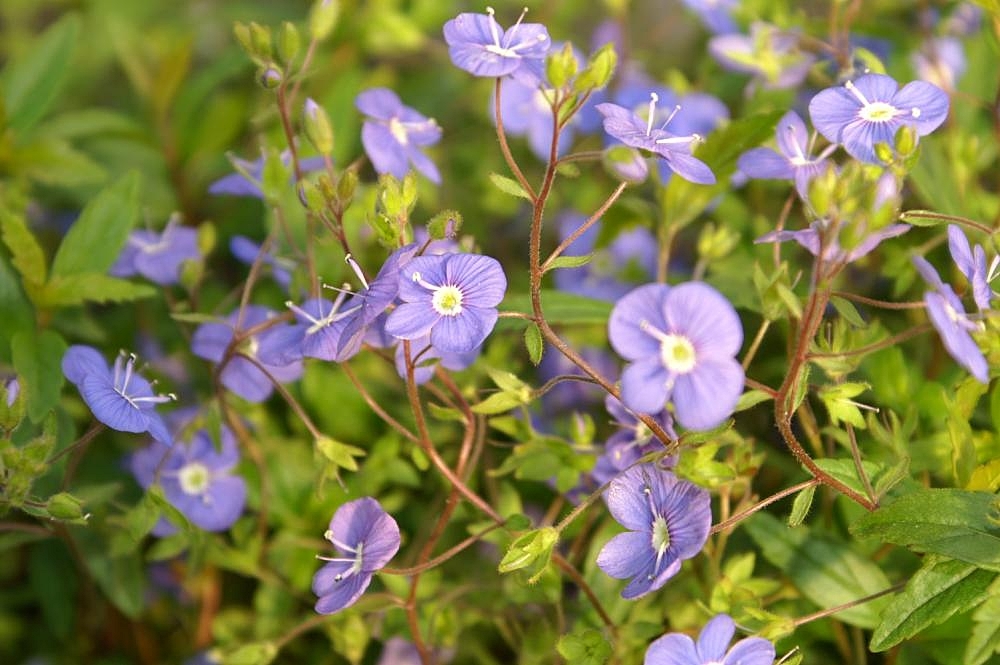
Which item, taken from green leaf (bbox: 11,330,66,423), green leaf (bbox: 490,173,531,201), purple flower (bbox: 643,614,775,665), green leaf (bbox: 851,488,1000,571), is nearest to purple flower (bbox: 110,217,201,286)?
green leaf (bbox: 11,330,66,423)

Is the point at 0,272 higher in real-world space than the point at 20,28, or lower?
higher

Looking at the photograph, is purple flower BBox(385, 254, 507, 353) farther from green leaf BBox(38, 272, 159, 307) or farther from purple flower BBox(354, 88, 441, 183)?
green leaf BBox(38, 272, 159, 307)

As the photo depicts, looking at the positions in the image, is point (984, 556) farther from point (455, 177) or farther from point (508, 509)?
point (455, 177)

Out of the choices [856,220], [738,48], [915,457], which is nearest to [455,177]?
[738,48]

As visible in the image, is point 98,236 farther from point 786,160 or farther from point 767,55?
point 767,55

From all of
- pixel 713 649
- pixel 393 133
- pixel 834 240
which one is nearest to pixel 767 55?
pixel 393 133

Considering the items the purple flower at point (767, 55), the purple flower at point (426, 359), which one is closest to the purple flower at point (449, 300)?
the purple flower at point (426, 359)
